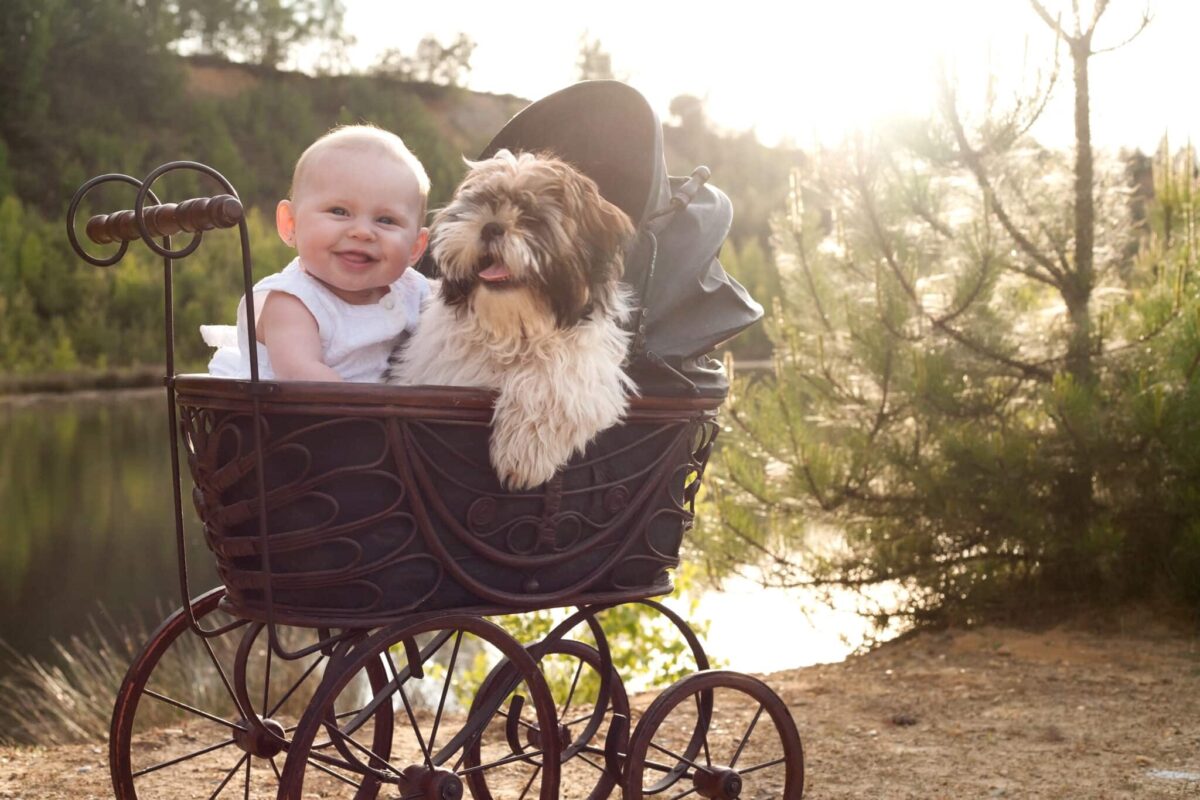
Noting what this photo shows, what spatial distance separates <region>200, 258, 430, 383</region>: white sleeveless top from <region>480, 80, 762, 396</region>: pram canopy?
513 millimetres

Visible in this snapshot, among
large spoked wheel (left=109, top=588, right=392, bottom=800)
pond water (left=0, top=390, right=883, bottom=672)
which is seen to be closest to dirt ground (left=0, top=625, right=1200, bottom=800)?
large spoked wheel (left=109, top=588, right=392, bottom=800)

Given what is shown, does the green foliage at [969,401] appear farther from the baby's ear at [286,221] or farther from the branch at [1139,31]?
the baby's ear at [286,221]

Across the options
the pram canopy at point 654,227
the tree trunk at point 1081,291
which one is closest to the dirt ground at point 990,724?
the tree trunk at point 1081,291

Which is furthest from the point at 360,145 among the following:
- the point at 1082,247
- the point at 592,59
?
the point at 592,59

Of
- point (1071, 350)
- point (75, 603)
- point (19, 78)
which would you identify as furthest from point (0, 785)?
point (19, 78)

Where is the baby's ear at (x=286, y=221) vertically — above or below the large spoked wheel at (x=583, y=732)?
above

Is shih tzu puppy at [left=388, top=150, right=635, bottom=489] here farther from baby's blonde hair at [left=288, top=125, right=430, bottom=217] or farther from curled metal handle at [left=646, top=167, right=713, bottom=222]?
baby's blonde hair at [left=288, top=125, right=430, bottom=217]

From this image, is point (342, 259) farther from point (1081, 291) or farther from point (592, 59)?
point (592, 59)

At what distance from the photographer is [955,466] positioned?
577cm

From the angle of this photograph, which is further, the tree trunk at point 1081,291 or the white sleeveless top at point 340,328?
the tree trunk at point 1081,291

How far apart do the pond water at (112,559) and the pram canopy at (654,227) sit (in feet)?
8.31

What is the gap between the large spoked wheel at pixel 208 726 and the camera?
268cm

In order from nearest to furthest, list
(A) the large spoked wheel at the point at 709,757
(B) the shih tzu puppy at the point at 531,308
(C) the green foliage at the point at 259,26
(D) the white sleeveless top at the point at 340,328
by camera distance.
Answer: (B) the shih tzu puppy at the point at 531,308 < (D) the white sleeveless top at the point at 340,328 < (A) the large spoked wheel at the point at 709,757 < (C) the green foliage at the point at 259,26

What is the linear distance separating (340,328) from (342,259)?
0.47 ft
